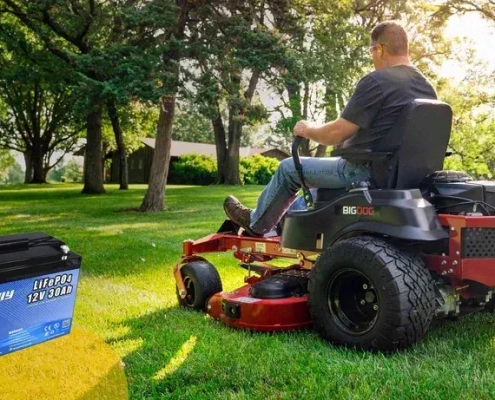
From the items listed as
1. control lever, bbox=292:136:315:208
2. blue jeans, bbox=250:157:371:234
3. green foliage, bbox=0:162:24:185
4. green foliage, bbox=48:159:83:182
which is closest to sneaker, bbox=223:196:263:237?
blue jeans, bbox=250:157:371:234

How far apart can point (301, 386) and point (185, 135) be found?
234 feet

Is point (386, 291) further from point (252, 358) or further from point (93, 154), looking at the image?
point (93, 154)

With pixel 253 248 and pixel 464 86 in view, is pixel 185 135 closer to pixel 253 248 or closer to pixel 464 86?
pixel 464 86

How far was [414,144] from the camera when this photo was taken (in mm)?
3387

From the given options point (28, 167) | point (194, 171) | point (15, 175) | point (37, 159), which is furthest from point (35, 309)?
point (15, 175)

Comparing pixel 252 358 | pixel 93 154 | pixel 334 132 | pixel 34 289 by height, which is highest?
pixel 334 132

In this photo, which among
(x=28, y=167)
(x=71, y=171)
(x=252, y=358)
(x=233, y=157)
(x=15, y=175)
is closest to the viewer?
(x=252, y=358)

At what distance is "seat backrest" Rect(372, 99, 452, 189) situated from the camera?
334 centimetres

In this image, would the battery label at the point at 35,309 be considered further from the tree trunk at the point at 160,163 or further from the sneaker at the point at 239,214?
the tree trunk at the point at 160,163

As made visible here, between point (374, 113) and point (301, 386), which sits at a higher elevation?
point (374, 113)

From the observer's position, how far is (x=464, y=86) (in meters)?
29.3

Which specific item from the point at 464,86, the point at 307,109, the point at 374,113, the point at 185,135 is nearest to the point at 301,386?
the point at 374,113

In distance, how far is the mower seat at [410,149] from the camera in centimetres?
335

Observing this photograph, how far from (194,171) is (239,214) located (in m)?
36.8
